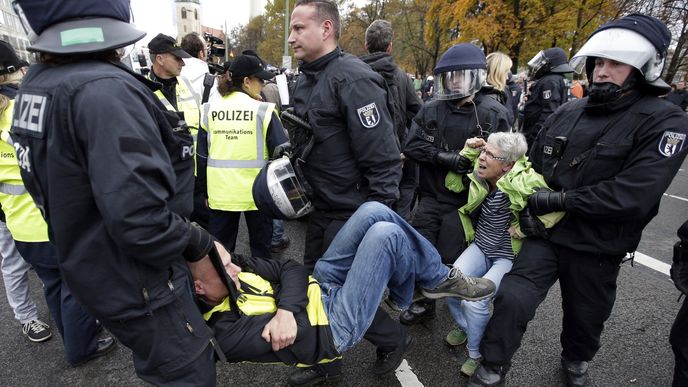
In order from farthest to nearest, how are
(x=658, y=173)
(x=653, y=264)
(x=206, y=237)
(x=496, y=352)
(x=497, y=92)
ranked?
(x=653, y=264)
(x=497, y=92)
(x=496, y=352)
(x=658, y=173)
(x=206, y=237)

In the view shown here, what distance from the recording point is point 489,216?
102 inches

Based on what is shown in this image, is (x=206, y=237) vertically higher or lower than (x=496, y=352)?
higher

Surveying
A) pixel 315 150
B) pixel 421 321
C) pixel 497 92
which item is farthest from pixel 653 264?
pixel 315 150

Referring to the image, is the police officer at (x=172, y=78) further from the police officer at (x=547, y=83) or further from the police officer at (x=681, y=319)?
the police officer at (x=547, y=83)

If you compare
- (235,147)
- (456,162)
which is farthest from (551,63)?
(235,147)

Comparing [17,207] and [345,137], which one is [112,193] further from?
[17,207]

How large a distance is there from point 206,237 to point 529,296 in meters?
1.70

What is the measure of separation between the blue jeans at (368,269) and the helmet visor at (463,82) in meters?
1.20

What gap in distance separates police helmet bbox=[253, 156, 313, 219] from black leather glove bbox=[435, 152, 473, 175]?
3.66 ft

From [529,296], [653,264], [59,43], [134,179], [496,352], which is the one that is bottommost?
[653,264]

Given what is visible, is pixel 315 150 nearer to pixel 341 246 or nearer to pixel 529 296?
pixel 341 246

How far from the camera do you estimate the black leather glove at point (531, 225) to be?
86.6 inches

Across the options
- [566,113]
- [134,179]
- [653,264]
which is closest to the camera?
[134,179]

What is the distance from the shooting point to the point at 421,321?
2984 millimetres
